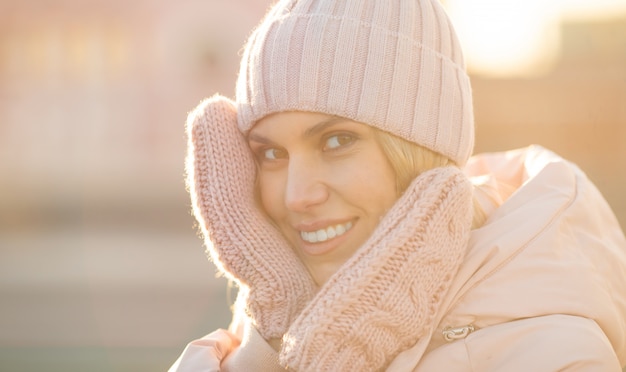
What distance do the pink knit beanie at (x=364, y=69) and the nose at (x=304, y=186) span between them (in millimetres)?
161

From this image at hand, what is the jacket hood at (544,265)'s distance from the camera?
2.03 m

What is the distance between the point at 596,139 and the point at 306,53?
12.2 metres

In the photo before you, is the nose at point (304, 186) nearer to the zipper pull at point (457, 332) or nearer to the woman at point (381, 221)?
the woman at point (381, 221)

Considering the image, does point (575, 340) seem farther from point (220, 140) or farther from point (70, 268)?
point (70, 268)

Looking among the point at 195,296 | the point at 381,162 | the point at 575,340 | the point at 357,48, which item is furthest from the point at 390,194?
the point at 195,296

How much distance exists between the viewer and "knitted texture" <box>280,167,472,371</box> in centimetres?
206

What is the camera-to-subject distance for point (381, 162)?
2.28 metres

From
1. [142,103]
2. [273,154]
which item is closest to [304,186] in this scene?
[273,154]

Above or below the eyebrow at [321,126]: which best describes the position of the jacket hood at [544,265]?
below

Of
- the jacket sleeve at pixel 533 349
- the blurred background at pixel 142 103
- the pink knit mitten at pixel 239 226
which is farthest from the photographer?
the blurred background at pixel 142 103

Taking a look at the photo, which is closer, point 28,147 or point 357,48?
point 357,48

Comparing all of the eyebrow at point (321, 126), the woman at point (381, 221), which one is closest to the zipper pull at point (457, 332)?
the woman at point (381, 221)

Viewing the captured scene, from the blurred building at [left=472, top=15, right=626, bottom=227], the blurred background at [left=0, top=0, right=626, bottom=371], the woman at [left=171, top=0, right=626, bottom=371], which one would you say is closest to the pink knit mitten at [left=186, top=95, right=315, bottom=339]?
the woman at [left=171, top=0, right=626, bottom=371]

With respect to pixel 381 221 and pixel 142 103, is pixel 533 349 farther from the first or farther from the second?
pixel 142 103
